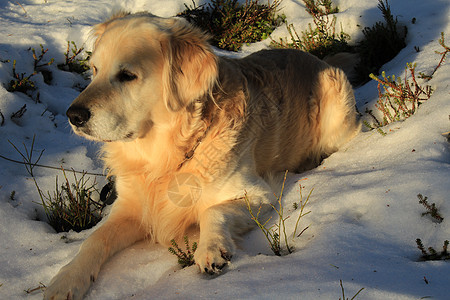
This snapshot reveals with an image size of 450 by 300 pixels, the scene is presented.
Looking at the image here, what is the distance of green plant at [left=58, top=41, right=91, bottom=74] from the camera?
529 cm

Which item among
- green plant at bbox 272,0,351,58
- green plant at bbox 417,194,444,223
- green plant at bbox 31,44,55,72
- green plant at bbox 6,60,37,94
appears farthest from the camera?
green plant at bbox 272,0,351,58

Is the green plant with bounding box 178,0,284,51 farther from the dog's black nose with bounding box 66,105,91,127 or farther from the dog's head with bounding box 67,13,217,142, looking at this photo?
the dog's black nose with bounding box 66,105,91,127

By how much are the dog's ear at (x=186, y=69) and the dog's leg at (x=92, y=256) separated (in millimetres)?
935

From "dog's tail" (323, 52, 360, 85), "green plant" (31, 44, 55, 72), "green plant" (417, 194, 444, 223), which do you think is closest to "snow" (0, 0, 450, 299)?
"green plant" (417, 194, 444, 223)

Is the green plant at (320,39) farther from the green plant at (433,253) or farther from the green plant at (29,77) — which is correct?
the green plant at (433,253)

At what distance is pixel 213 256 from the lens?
2.32 meters

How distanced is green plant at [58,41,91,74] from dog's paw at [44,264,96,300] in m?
3.54

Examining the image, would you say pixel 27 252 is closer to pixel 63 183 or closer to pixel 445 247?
pixel 63 183

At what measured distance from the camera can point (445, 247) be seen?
1.99 meters

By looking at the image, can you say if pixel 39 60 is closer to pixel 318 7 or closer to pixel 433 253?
pixel 318 7

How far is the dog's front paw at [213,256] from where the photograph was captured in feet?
7.48

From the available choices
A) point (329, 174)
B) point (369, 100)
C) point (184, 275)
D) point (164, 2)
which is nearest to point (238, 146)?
point (329, 174)

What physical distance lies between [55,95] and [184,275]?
3.33m

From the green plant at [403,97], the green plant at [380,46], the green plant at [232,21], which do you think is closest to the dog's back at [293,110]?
the green plant at [403,97]
